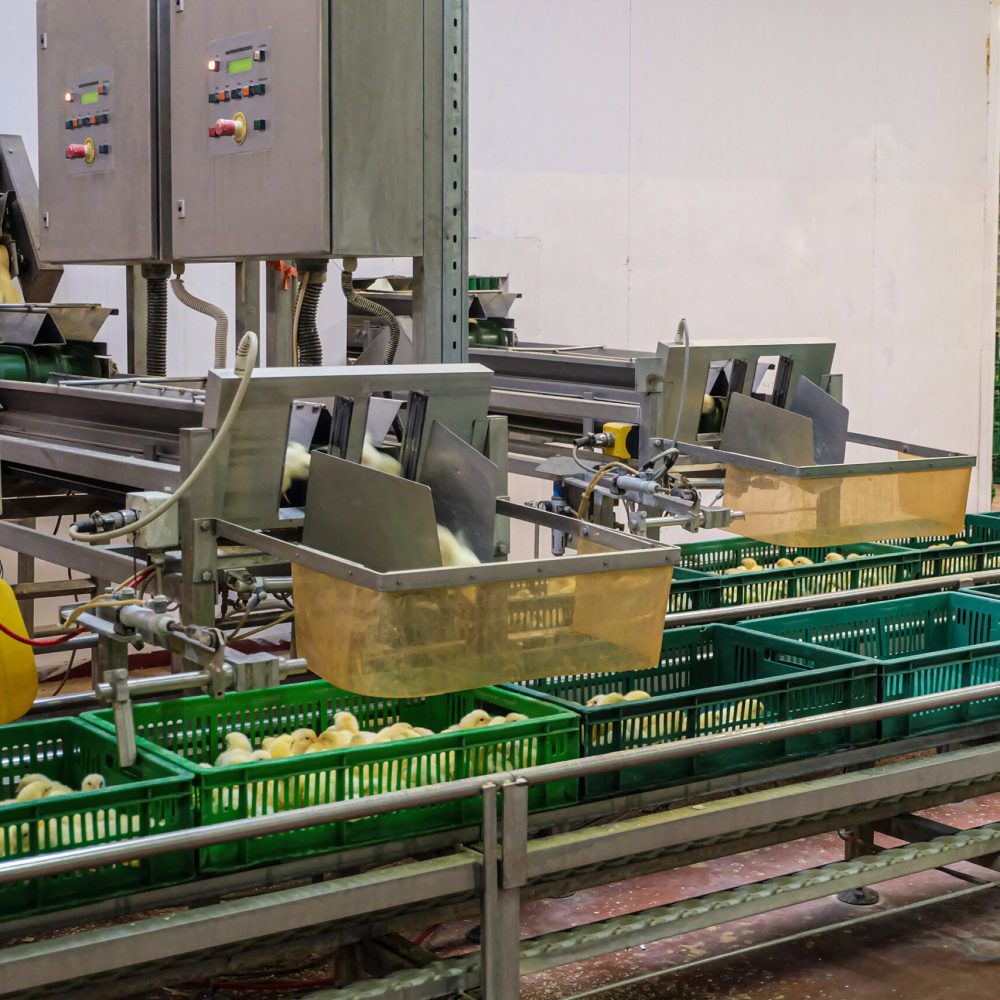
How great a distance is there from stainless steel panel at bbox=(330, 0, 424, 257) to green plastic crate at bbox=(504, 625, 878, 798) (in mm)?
876

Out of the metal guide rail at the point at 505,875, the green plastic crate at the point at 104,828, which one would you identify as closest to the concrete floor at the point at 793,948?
the metal guide rail at the point at 505,875

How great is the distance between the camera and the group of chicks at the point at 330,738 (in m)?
2.04

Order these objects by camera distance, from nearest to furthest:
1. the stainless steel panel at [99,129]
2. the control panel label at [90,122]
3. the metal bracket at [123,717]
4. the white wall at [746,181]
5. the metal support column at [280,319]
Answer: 1. the metal bracket at [123,717]
2. the metal support column at [280,319]
3. the stainless steel panel at [99,129]
4. the control panel label at [90,122]
5. the white wall at [746,181]

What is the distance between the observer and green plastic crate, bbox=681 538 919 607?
10.2ft

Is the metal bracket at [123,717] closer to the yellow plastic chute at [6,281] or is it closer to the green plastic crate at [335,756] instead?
the green plastic crate at [335,756]

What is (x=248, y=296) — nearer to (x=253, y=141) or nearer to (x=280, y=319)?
(x=280, y=319)

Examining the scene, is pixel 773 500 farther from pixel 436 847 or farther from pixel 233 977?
pixel 233 977

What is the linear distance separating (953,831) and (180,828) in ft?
5.00

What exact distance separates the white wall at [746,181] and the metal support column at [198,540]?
9.69 feet

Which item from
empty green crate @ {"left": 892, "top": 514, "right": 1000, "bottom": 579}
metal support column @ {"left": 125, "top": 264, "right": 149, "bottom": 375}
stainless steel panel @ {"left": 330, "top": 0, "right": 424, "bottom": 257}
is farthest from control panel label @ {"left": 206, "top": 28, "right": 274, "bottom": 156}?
empty green crate @ {"left": 892, "top": 514, "right": 1000, "bottom": 579}

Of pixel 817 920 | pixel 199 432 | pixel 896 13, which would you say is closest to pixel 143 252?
pixel 199 432

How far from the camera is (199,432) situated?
208 centimetres

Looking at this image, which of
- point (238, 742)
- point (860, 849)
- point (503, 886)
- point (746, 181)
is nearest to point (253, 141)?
point (238, 742)

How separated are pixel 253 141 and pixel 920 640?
180 cm
